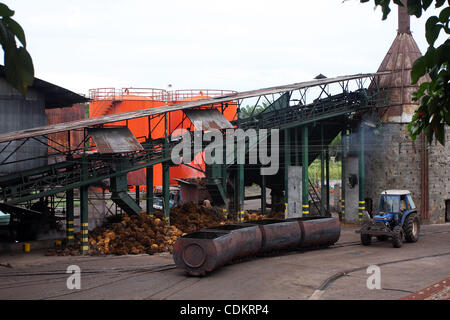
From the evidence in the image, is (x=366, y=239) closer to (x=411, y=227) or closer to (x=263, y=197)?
(x=411, y=227)

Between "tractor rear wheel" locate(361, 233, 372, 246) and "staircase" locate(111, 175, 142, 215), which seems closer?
"tractor rear wheel" locate(361, 233, 372, 246)

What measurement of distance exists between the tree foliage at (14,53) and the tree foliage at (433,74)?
3.03 meters

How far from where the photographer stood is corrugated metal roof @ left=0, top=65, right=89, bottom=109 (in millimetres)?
23719

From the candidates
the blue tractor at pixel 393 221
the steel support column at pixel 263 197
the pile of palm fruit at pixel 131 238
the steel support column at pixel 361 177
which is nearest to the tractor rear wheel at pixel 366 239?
the blue tractor at pixel 393 221

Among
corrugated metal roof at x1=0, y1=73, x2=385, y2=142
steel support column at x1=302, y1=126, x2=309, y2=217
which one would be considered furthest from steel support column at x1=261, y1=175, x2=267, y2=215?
corrugated metal roof at x1=0, y1=73, x2=385, y2=142

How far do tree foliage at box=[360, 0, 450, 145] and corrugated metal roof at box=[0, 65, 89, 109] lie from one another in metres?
21.7

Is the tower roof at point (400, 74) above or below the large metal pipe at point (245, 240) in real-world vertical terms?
above

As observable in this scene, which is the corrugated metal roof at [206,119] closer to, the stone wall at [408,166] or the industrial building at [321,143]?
the industrial building at [321,143]

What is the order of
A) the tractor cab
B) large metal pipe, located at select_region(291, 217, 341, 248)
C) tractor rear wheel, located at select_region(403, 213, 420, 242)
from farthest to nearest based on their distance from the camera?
tractor rear wheel, located at select_region(403, 213, 420, 242), the tractor cab, large metal pipe, located at select_region(291, 217, 341, 248)

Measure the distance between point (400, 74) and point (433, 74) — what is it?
30.1 meters

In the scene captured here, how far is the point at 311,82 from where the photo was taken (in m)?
28.8

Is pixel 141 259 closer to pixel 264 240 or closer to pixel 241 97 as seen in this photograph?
pixel 264 240

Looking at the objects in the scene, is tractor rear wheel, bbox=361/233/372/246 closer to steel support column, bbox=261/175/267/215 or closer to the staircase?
the staircase

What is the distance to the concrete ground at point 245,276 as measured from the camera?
12.7m
